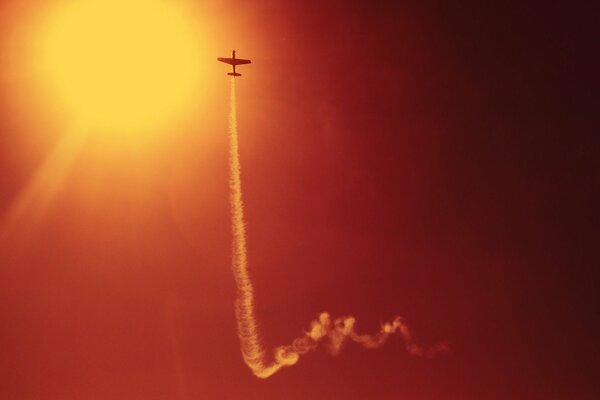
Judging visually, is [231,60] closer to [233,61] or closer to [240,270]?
[233,61]

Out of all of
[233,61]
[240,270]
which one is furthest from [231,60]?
[240,270]

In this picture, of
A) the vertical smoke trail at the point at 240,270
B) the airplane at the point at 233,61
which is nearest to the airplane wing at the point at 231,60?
the airplane at the point at 233,61

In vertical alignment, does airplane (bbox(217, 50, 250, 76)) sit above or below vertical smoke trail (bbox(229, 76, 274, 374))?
above

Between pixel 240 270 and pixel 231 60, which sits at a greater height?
pixel 231 60

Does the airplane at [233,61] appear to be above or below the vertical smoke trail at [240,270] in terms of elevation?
above

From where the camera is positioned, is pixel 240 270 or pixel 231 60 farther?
pixel 240 270

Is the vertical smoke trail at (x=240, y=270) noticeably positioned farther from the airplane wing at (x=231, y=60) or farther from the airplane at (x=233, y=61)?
the airplane wing at (x=231, y=60)

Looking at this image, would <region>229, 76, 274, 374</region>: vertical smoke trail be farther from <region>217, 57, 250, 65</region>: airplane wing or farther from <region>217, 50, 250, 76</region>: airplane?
<region>217, 57, 250, 65</region>: airplane wing

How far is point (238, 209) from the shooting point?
36.4ft

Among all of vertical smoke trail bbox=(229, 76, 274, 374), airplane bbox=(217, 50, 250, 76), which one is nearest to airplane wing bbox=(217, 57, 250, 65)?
airplane bbox=(217, 50, 250, 76)

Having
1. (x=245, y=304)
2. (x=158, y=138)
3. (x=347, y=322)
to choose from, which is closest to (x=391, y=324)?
(x=347, y=322)

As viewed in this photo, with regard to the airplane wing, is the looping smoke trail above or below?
below

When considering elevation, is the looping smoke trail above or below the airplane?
below

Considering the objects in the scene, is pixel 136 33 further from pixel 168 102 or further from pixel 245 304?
pixel 245 304
